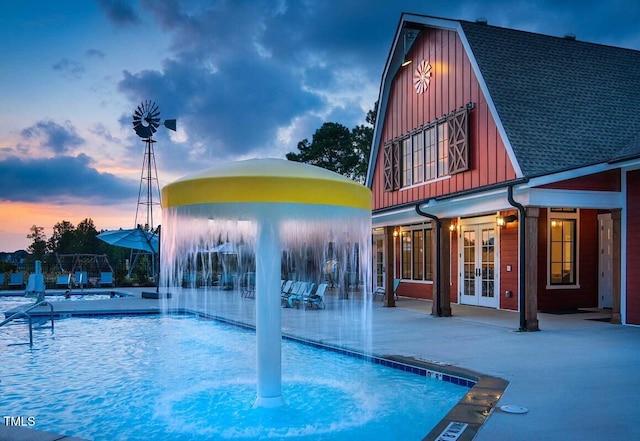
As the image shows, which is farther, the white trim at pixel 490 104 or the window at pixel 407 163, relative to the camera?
the window at pixel 407 163

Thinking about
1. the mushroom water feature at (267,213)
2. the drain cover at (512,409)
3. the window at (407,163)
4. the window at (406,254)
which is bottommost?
the drain cover at (512,409)

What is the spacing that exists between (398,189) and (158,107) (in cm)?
1207

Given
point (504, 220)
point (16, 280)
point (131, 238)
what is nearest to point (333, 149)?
point (131, 238)

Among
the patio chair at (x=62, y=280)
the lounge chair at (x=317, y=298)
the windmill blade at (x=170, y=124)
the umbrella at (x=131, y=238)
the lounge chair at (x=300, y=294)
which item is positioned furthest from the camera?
the patio chair at (x=62, y=280)

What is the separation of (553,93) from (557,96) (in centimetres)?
12

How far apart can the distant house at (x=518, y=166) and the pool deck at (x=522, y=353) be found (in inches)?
34.5

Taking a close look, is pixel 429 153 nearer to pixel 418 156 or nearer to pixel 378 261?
pixel 418 156

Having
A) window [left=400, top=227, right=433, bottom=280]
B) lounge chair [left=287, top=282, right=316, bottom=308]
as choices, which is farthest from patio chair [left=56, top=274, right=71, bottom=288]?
window [left=400, top=227, right=433, bottom=280]

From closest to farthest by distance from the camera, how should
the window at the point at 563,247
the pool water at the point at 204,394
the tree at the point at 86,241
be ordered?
1. the pool water at the point at 204,394
2. the window at the point at 563,247
3. the tree at the point at 86,241

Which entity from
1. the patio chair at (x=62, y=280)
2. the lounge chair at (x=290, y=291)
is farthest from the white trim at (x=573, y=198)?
the patio chair at (x=62, y=280)

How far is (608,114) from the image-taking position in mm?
12078

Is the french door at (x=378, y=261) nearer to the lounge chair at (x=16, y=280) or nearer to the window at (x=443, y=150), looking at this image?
the window at (x=443, y=150)

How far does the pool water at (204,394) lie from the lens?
4512 mm

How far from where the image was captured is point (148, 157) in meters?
23.1
